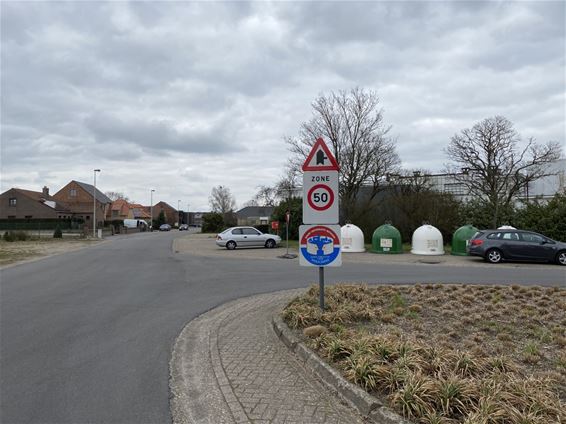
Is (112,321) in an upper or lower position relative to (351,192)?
lower

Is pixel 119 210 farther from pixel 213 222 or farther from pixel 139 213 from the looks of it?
pixel 213 222

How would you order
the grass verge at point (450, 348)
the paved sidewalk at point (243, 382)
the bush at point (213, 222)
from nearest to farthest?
the grass verge at point (450, 348) → the paved sidewalk at point (243, 382) → the bush at point (213, 222)

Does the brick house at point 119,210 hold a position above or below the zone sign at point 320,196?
above

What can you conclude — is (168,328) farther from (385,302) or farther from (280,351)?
(385,302)

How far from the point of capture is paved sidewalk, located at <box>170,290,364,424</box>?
3809 millimetres

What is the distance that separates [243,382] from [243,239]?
76.3 ft

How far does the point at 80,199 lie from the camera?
287ft

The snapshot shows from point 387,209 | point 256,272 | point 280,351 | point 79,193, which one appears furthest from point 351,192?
point 79,193

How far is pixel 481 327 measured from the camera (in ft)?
20.5

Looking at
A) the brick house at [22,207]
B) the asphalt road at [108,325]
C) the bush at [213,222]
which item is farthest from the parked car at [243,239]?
the brick house at [22,207]

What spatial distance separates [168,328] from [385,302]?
12.4 ft

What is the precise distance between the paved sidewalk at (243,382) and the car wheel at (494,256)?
1514cm

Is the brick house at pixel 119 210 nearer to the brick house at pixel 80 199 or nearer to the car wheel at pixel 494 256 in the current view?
the brick house at pixel 80 199

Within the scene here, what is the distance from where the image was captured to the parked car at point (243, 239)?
1082 inches
